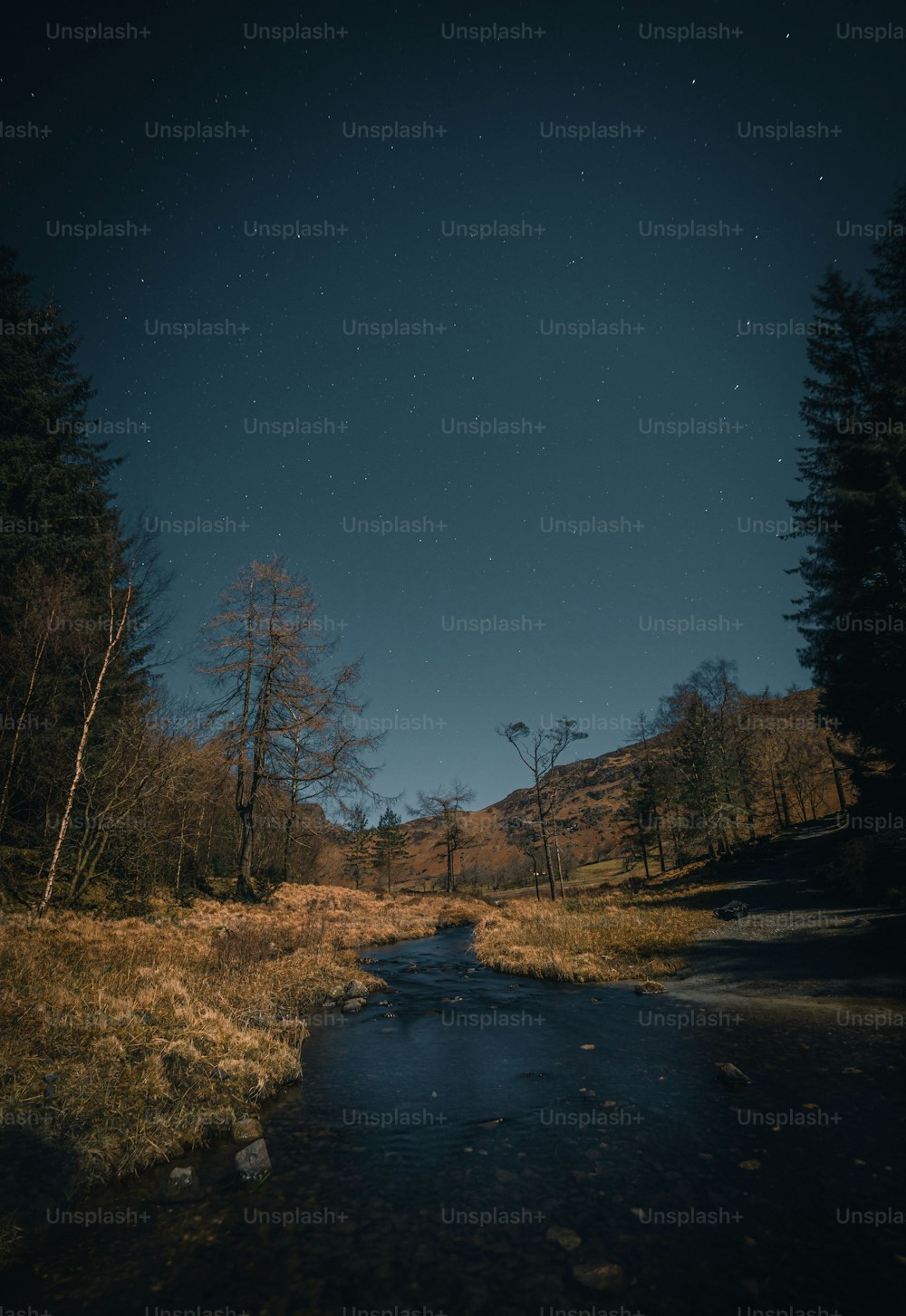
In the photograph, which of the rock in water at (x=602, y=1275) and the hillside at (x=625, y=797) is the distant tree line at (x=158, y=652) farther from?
the rock in water at (x=602, y=1275)

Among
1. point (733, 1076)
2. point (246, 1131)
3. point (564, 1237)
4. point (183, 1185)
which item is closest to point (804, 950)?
point (733, 1076)

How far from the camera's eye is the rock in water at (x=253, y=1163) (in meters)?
4.90

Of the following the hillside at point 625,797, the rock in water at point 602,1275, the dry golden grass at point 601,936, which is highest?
the hillside at point 625,797

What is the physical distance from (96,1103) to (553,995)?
9223 mm

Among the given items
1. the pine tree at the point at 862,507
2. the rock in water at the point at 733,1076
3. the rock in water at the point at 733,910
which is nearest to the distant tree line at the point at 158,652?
the pine tree at the point at 862,507

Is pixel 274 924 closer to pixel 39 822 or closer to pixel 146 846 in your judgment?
pixel 146 846

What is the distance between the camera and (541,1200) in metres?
4.42

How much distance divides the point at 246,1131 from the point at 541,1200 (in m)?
3.39

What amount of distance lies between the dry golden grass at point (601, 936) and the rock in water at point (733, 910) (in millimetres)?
534

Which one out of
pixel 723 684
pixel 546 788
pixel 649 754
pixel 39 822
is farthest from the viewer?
pixel 649 754

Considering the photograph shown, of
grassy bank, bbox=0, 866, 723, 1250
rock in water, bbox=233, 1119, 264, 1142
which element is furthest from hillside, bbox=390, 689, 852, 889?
rock in water, bbox=233, 1119, 264, 1142

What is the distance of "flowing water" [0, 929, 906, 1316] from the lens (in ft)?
11.4

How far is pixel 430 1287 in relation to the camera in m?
3.55

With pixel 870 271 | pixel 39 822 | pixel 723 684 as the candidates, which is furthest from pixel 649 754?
pixel 39 822
